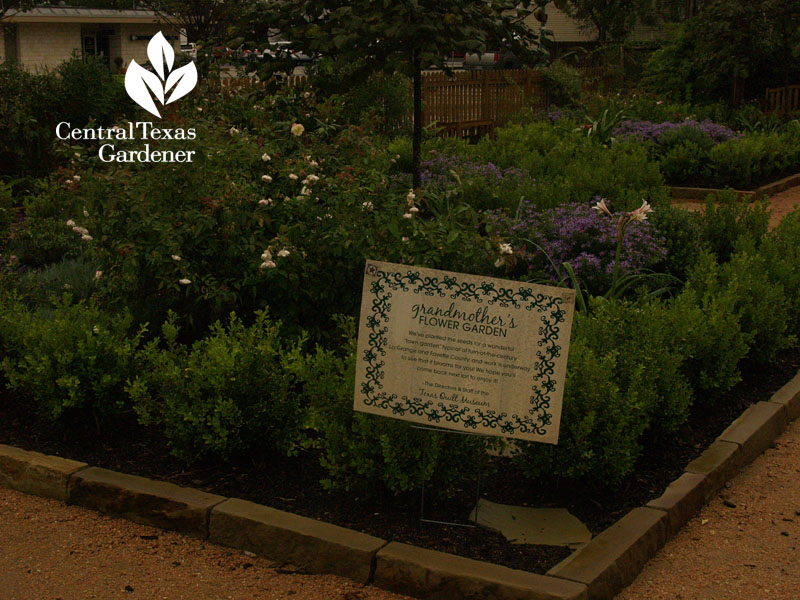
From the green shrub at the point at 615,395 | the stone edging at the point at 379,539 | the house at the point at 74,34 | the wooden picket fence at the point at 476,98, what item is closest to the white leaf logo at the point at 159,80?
the stone edging at the point at 379,539

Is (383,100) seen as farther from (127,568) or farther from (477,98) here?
(127,568)

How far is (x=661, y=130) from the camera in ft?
45.0

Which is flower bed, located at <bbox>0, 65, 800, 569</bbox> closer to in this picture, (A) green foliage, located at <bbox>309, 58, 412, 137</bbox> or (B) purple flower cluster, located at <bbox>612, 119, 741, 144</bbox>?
(A) green foliage, located at <bbox>309, 58, 412, 137</bbox>

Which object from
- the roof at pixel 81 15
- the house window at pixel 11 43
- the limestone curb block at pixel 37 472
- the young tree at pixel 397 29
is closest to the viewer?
the limestone curb block at pixel 37 472

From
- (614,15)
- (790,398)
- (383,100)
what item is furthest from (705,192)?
(614,15)

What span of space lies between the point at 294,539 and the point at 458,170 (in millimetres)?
5743

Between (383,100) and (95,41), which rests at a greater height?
(95,41)

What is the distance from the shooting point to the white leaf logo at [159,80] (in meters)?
8.97

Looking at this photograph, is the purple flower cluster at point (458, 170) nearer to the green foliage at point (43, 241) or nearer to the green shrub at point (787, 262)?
the green shrub at point (787, 262)

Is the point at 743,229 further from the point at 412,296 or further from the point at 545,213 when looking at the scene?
the point at 412,296

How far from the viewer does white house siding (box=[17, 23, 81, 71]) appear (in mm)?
30109

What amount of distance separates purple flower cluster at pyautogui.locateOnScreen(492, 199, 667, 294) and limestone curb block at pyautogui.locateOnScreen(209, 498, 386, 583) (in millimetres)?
3169

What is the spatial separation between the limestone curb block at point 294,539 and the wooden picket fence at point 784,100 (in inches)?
629

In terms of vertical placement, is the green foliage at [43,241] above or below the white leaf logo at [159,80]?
A: below
